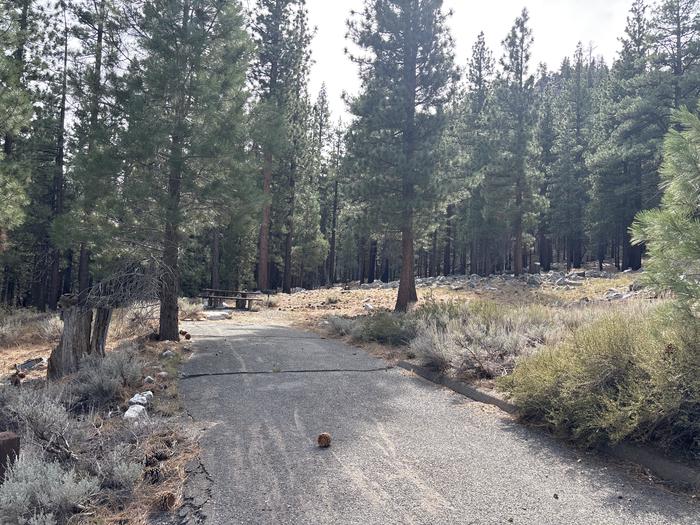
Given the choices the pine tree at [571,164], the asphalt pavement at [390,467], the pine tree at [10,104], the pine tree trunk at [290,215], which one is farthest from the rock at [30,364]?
the pine tree at [571,164]

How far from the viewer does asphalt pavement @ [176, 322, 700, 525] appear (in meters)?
2.95

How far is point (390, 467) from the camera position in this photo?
12.0ft

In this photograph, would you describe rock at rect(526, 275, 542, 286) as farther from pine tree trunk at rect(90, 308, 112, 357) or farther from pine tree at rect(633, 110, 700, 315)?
pine tree trunk at rect(90, 308, 112, 357)

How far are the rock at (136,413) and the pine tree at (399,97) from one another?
10.9 metres

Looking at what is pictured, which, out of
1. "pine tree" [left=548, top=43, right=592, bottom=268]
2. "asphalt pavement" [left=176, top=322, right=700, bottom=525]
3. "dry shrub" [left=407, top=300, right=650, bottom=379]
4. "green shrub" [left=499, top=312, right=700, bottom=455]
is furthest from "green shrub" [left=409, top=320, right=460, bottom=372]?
"pine tree" [left=548, top=43, right=592, bottom=268]

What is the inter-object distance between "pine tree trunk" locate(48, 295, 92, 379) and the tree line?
137 cm

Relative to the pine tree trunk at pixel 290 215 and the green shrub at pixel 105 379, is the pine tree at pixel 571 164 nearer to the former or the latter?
the pine tree trunk at pixel 290 215

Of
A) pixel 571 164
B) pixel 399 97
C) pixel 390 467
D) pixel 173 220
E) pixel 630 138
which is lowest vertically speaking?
pixel 390 467

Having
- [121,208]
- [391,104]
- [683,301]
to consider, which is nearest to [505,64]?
[391,104]

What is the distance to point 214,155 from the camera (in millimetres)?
9000

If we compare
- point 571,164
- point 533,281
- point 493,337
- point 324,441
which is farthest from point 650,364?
point 571,164

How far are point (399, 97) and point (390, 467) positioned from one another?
13.3 m

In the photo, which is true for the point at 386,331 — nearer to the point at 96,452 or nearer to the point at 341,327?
the point at 341,327

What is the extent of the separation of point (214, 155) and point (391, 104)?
7755 millimetres
